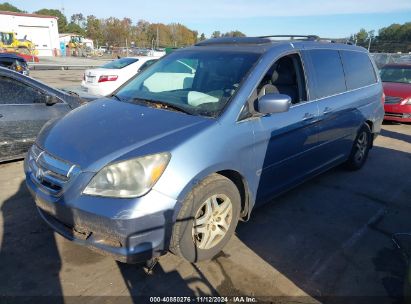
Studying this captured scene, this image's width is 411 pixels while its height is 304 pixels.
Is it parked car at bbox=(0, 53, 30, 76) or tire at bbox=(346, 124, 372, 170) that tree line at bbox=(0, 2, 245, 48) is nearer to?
parked car at bbox=(0, 53, 30, 76)

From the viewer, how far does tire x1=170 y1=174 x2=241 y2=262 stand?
2.71 meters

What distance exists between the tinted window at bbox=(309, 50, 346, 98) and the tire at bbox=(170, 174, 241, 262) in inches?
70.2

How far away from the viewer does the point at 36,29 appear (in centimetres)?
5212

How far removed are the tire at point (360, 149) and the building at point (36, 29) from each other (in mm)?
54186

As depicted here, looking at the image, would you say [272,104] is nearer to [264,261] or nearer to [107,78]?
[264,261]

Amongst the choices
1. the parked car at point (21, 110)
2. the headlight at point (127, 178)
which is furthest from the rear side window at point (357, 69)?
the parked car at point (21, 110)

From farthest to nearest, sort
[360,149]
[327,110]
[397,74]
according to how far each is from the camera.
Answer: [397,74] → [360,149] → [327,110]

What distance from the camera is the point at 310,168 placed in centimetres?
427

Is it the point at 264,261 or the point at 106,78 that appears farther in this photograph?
the point at 106,78

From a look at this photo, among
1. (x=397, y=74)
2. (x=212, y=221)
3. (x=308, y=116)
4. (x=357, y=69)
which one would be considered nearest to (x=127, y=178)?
(x=212, y=221)

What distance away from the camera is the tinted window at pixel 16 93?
16.5 feet

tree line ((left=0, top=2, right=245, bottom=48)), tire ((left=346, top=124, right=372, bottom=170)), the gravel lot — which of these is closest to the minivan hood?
the gravel lot

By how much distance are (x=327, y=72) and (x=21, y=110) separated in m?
4.22

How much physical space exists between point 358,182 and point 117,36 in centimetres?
8344
